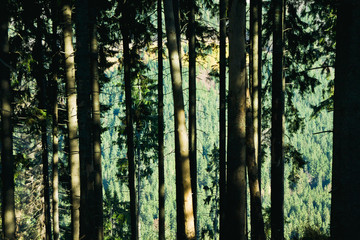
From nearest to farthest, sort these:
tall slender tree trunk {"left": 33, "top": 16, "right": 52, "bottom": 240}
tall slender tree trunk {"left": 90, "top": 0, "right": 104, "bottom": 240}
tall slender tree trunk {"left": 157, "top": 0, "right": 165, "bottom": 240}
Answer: tall slender tree trunk {"left": 90, "top": 0, "right": 104, "bottom": 240} → tall slender tree trunk {"left": 33, "top": 16, "right": 52, "bottom": 240} → tall slender tree trunk {"left": 157, "top": 0, "right": 165, "bottom": 240}

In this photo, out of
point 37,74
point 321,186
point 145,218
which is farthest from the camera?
point 321,186

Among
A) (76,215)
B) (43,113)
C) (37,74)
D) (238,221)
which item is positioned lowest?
(76,215)

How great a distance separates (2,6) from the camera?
666 centimetres

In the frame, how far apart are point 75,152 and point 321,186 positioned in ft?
532

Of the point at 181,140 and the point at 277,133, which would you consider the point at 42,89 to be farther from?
the point at 277,133

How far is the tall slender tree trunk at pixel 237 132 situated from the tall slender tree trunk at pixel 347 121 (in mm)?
3273

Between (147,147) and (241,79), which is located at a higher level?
→ (241,79)

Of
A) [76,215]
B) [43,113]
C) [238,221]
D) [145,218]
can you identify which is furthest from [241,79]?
[145,218]

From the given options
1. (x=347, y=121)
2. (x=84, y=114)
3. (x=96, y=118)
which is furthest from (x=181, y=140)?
(x=347, y=121)

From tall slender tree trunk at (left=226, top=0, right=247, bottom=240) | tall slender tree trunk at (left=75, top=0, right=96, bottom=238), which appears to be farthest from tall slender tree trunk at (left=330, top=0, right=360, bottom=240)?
tall slender tree trunk at (left=75, top=0, right=96, bottom=238)

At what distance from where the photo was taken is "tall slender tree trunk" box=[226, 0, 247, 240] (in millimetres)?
6273

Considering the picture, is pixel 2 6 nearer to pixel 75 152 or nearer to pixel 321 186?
pixel 75 152

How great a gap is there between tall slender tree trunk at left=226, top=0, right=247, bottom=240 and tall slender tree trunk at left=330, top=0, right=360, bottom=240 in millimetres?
3273

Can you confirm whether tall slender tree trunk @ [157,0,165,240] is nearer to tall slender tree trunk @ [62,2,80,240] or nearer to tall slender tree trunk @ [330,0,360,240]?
tall slender tree trunk @ [62,2,80,240]
